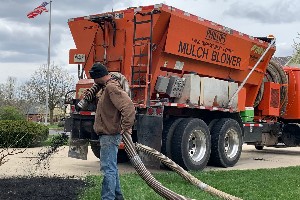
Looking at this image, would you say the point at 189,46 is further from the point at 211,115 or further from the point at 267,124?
the point at 267,124

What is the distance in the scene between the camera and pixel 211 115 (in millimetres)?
11828

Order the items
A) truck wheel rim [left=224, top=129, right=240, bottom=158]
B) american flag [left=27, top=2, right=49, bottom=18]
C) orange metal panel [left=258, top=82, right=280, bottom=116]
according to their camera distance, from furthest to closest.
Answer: american flag [left=27, top=2, right=49, bottom=18], orange metal panel [left=258, top=82, right=280, bottom=116], truck wheel rim [left=224, top=129, right=240, bottom=158]

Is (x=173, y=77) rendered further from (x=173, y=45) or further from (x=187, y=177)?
(x=187, y=177)

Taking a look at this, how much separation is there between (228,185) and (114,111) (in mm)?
2964

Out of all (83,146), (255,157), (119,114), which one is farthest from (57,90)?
(119,114)

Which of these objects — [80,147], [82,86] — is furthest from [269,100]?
[80,147]

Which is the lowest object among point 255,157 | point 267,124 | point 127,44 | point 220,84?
point 255,157

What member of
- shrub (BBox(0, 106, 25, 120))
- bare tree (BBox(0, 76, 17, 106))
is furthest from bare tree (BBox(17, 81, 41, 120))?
shrub (BBox(0, 106, 25, 120))

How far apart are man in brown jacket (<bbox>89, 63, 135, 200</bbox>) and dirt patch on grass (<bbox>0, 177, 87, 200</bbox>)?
2.68 ft

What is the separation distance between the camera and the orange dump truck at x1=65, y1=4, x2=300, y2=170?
33.3ft

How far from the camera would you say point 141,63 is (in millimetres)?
10312

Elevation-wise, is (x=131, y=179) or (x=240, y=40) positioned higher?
(x=240, y=40)

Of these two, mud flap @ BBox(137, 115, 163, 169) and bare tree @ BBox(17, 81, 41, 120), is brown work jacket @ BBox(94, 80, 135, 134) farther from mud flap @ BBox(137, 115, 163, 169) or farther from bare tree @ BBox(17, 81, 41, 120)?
bare tree @ BBox(17, 81, 41, 120)

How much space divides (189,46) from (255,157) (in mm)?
5611
